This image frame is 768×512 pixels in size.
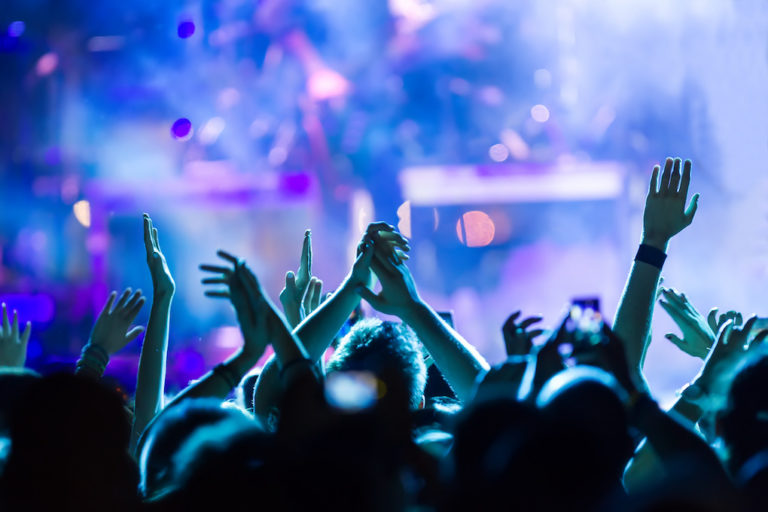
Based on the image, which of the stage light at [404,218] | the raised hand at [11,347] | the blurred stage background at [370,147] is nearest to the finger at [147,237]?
the raised hand at [11,347]

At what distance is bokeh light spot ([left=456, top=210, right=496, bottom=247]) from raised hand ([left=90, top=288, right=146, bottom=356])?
8.02 metres

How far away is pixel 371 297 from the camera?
1.56 metres

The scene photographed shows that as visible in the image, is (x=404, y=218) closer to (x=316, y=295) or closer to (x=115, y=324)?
(x=316, y=295)

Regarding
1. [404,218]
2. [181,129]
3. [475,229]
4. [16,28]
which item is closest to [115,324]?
[404,218]

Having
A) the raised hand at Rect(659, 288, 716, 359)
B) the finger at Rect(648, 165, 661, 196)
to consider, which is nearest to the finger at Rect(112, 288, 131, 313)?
the finger at Rect(648, 165, 661, 196)

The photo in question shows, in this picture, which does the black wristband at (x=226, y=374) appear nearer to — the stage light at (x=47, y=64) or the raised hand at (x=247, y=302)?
the raised hand at (x=247, y=302)

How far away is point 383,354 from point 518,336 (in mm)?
299

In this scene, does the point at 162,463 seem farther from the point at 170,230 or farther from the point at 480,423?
the point at 170,230

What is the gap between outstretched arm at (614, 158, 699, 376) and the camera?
146cm

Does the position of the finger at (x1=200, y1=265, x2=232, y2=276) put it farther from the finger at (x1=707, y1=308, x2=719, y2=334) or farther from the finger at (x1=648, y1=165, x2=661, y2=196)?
the finger at (x1=707, y1=308, x2=719, y2=334)

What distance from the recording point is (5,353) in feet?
6.27

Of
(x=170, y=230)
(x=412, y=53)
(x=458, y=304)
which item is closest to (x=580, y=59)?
(x=412, y=53)

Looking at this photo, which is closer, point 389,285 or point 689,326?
point 389,285

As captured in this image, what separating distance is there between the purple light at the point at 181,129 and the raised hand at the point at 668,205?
10242mm
